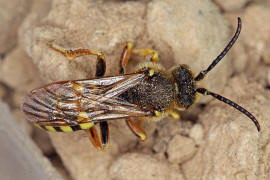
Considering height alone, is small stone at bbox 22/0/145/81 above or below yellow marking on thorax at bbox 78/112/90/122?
above

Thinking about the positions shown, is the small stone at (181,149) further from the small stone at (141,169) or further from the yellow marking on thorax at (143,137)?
the yellow marking on thorax at (143,137)

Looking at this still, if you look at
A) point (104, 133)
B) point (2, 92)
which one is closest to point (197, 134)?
point (104, 133)

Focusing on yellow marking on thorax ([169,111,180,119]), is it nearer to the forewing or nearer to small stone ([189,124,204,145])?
small stone ([189,124,204,145])

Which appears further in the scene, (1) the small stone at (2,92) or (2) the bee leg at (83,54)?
(1) the small stone at (2,92)

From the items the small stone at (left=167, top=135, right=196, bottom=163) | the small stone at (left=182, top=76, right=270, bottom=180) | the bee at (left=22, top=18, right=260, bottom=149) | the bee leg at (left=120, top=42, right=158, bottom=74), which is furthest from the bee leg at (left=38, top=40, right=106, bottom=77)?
the small stone at (left=182, top=76, right=270, bottom=180)

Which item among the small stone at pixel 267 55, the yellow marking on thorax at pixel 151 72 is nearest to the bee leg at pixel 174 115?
the yellow marking on thorax at pixel 151 72

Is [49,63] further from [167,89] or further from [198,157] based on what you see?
[198,157]

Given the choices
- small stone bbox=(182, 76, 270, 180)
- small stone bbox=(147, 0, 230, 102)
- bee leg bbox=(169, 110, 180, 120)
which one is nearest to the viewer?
small stone bbox=(182, 76, 270, 180)
